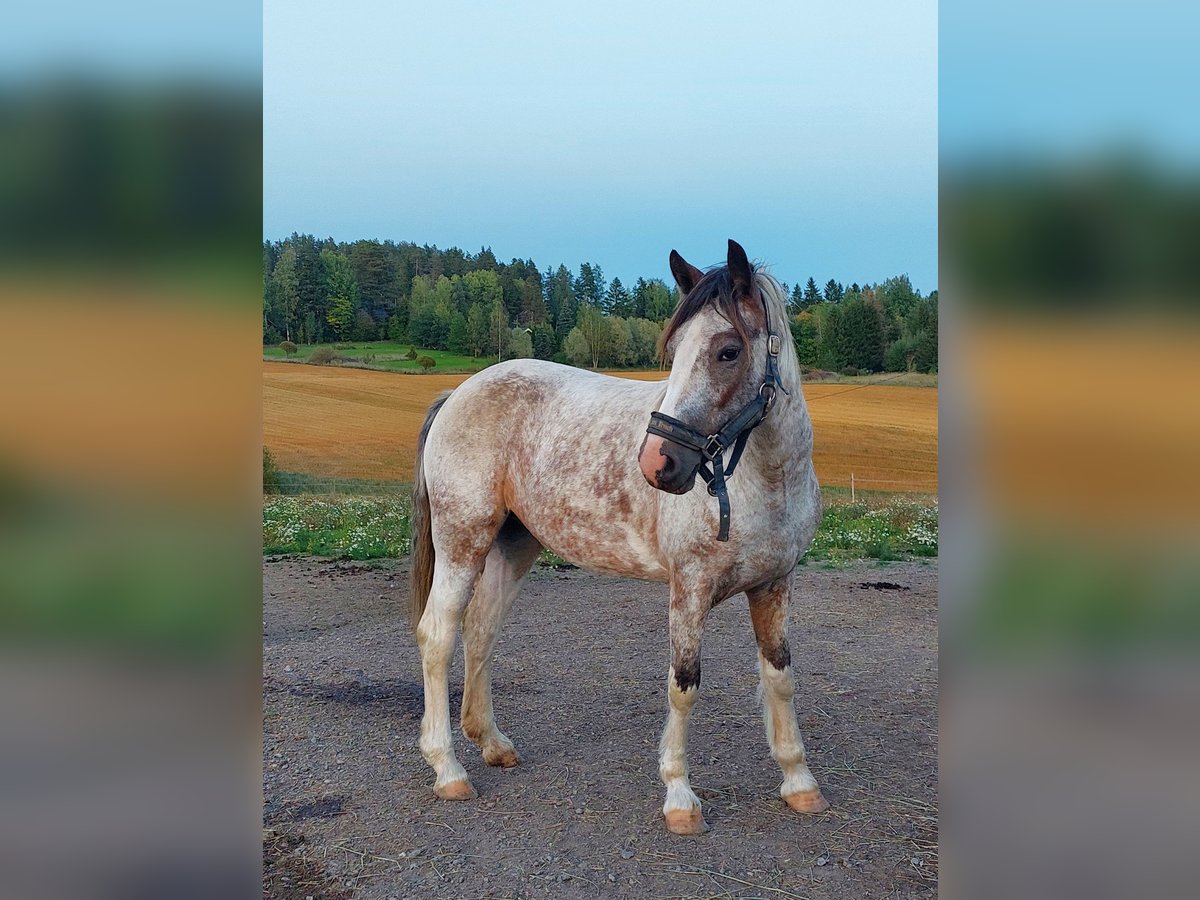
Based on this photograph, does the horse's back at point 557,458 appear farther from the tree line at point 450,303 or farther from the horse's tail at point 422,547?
the tree line at point 450,303

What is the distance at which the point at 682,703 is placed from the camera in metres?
3.65

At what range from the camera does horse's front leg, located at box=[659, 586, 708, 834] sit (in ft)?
11.8

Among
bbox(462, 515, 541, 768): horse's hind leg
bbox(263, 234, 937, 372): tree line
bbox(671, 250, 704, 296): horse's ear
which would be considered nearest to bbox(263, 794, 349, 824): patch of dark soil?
bbox(462, 515, 541, 768): horse's hind leg

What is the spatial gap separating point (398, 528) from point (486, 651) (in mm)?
6468

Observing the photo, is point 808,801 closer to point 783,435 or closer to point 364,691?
point 783,435
